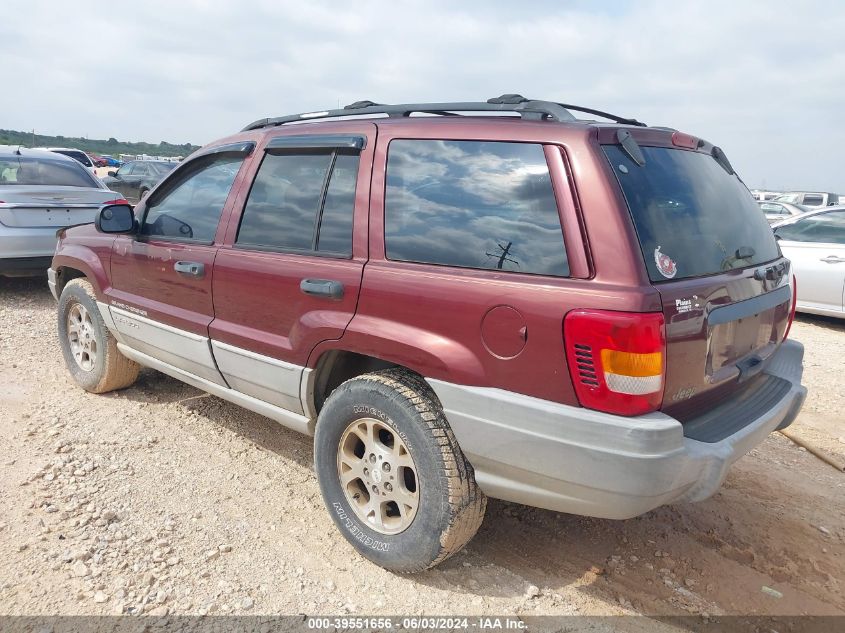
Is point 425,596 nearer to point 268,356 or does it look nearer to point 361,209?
point 268,356

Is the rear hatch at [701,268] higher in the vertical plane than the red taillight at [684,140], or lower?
lower

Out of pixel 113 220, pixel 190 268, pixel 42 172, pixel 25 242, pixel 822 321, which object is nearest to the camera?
pixel 190 268

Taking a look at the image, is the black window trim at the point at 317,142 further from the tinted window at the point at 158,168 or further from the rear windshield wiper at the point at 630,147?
the tinted window at the point at 158,168

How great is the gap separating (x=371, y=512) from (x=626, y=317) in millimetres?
1416

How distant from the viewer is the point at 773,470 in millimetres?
3836

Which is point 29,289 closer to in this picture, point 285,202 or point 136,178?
point 285,202

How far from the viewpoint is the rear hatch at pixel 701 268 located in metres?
2.16

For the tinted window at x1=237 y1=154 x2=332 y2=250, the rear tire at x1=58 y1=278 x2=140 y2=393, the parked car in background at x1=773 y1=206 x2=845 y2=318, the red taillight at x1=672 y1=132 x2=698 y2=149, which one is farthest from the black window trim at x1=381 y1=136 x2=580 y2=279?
the parked car in background at x1=773 y1=206 x2=845 y2=318

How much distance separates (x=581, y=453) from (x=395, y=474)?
82 cm

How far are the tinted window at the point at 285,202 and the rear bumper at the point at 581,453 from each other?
1090 mm

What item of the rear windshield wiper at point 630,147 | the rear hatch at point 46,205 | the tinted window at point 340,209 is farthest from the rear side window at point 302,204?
the rear hatch at point 46,205

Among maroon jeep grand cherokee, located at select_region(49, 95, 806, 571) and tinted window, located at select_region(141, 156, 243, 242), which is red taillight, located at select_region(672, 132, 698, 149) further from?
tinted window, located at select_region(141, 156, 243, 242)

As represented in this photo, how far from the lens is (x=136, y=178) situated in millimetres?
19469

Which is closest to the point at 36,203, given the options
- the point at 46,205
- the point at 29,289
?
the point at 46,205
